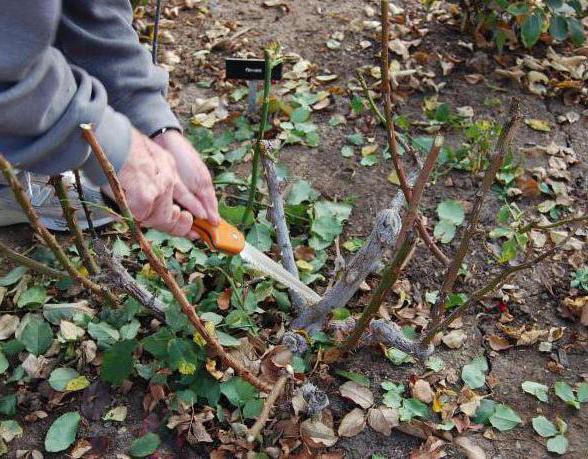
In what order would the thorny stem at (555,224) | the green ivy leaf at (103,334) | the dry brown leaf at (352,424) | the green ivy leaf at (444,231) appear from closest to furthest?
the thorny stem at (555,224) < the dry brown leaf at (352,424) < the green ivy leaf at (103,334) < the green ivy leaf at (444,231)

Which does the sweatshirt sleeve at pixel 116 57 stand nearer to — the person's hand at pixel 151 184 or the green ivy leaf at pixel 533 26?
the person's hand at pixel 151 184

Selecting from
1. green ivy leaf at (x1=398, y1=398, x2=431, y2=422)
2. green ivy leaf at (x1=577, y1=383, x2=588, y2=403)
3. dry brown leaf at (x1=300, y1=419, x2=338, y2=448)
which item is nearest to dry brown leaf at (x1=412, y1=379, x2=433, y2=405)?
green ivy leaf at (x1=398, y1=398, x2=431, y2=422)

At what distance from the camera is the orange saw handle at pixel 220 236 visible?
1.48 m

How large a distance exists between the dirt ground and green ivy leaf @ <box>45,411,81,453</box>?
0.04 meters

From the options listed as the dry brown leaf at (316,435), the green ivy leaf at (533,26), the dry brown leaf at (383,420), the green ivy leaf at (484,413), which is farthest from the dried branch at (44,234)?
the green ivy leaf at (533,26)

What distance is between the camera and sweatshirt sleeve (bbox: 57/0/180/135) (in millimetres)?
1424

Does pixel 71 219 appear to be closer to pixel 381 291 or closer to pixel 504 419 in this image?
pixel 381 291

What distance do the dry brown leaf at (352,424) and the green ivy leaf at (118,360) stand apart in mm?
528

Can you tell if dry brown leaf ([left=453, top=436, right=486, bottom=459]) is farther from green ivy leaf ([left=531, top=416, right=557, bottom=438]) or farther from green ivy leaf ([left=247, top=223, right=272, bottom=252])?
green ivy leaf ([left=247, top=223, right=272, bottom=252])

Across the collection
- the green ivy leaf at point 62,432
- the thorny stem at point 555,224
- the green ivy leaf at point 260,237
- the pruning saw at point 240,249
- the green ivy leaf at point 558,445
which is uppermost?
the thorny stem at point 555,224

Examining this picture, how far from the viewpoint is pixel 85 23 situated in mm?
1442

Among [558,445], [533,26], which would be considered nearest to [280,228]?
[558,445]

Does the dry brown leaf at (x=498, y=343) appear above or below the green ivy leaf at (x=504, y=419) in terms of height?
above

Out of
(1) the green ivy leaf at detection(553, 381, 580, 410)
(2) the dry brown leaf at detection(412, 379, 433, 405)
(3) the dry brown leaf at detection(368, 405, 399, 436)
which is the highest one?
(1) the green ivy leaf at detection(553, 381, 580, 410)
